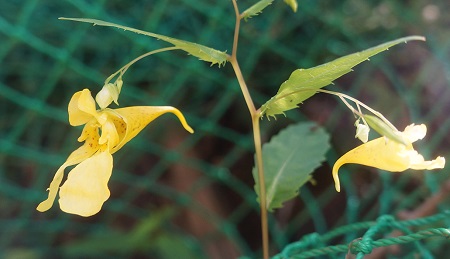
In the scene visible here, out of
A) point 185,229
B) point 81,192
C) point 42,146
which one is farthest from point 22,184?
point 81,192

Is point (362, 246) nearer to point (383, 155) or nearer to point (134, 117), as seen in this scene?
point (383, 155)

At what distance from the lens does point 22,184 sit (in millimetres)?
1220

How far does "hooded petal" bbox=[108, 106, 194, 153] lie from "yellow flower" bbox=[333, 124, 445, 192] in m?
0.12

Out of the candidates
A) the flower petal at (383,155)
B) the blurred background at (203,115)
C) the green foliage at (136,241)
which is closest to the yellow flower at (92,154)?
the flower petal at (383,155)

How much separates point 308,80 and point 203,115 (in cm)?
70

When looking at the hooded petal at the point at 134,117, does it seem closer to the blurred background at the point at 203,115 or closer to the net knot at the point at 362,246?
the net knot at the point at 362,246

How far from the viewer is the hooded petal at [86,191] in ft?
1.36

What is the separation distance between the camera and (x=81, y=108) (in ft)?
1.48

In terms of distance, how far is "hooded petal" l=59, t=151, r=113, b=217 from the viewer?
42 cm

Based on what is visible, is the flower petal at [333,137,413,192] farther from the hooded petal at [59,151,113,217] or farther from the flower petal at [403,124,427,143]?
the hooded petal at [59,151,113,217]

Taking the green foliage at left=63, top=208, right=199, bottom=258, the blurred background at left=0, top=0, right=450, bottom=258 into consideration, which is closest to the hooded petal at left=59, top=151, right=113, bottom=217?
the blurred background at left=0, top=0, right=450, bottom=258

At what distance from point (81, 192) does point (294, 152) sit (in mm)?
274

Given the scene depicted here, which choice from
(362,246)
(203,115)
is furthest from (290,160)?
(203,115)

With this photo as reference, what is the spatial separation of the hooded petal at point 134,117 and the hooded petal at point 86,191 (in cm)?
4
